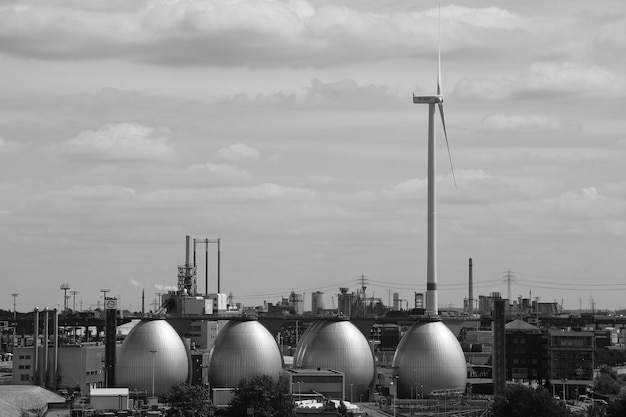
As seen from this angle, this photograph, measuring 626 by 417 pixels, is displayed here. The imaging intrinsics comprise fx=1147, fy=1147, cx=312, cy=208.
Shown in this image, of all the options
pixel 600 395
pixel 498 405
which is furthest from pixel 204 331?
pixel 498 405

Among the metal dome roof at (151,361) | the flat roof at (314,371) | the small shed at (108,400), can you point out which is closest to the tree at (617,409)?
the flat roof at (314,371)

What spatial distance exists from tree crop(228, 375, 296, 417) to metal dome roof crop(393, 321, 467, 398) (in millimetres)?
29213

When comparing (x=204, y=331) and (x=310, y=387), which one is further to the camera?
(x=204, y=331)

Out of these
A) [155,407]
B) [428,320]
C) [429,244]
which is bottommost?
[155,407]

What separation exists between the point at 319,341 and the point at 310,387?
477 inches

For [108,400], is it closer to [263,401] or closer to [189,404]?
[189,404]

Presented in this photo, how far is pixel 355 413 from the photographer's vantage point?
95.6 m

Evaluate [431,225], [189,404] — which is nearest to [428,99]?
[431,225]

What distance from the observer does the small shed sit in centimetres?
10231

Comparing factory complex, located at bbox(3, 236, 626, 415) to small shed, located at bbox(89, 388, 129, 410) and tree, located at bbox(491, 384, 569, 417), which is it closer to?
small shed, located at bbox(89, 388, 129, 410)

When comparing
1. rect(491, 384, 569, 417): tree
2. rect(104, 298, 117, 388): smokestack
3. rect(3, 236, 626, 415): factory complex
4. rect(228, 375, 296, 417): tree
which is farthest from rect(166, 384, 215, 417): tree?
rect(104, 298, 117, 388): smokestack

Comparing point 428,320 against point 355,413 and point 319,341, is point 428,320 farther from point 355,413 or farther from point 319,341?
point 355,413

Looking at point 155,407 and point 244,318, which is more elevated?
point 244,318

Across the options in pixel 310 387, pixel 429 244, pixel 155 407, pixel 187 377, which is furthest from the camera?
pixel 429 244
